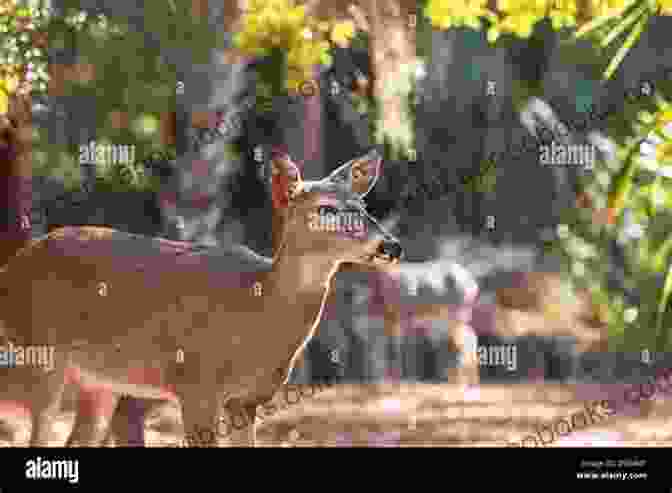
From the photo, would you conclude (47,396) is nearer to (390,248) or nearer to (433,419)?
(390,248)

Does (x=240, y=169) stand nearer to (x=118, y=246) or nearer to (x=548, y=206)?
(x=118, y=246)

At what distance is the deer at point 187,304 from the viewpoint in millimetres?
5645

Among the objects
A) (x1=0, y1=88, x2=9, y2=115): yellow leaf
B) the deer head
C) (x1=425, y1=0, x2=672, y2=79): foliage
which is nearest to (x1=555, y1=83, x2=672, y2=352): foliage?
(x1=425, y1=0, x2=672, y2=79): foliage

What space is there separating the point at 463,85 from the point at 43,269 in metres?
2.46

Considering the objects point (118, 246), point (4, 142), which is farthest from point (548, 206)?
point (4, 142)

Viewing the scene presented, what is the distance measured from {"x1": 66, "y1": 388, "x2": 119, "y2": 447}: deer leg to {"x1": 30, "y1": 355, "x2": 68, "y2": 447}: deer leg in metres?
0.15

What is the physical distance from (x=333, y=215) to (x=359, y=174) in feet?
1.18

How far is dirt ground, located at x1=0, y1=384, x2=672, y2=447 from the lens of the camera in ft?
21.3

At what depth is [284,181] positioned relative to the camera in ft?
19.1

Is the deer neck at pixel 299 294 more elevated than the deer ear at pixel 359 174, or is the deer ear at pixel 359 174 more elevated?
the deer ear at pixel 359 174

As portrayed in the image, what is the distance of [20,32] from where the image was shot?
21.5 feet
